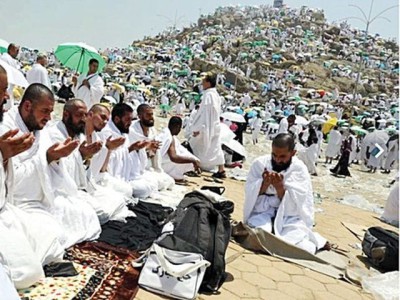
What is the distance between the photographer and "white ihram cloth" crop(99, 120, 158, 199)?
5.10m

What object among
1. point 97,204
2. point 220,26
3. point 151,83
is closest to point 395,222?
point 97,204

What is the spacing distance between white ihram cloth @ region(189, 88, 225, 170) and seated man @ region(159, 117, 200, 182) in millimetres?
944

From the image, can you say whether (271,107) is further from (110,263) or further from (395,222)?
(110,263)

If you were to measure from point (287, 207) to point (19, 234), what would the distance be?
8.35ft

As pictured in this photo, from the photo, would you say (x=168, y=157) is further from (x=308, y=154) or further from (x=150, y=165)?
(x=308, y=154)

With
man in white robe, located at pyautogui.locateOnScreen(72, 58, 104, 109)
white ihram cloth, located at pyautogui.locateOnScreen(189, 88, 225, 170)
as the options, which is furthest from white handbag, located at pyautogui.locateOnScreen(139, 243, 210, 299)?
white ihram cloth, located at pyautogui.locateOnScreen(189, 88, 225, 170)

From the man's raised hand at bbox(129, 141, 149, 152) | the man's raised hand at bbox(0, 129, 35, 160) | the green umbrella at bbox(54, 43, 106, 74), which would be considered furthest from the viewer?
the green umbrella at bbox(54, 43, 106, 74)

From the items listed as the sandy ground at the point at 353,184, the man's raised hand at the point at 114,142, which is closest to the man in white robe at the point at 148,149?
the man's raised hand at the point at 114,142

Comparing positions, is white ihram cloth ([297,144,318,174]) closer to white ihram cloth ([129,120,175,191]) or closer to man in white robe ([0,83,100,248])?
white ihram cloth ([129,120,175,191])

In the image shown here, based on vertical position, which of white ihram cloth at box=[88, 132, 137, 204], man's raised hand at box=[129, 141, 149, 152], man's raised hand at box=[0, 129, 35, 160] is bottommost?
white ihram cloth at box=[88, 132, 137, 204]

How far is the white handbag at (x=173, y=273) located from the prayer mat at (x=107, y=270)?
120 millimetres

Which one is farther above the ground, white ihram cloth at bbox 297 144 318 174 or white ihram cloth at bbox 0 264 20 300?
white ihram cloth at bbox 297 144 318 174

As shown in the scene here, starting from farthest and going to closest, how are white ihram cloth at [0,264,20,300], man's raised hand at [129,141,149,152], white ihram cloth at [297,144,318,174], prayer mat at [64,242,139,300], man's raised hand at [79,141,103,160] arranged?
white ihram cloth at [297,144,318,174] < man's raised hand at [129,141,149,152] < man's raised hand at [79,141,103,160] < prayer mat at [64,242,139,300] < white ihram cloth at [0,264,20,300]

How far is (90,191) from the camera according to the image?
13.8 ft
